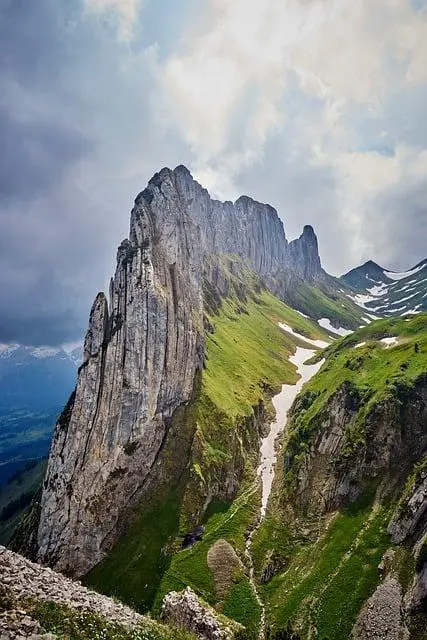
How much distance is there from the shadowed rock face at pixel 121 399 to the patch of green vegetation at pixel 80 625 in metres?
52.7

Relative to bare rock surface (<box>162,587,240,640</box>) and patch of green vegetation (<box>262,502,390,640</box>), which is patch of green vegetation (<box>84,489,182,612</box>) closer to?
bare rock surface (<box>162,587,240,640</box>)

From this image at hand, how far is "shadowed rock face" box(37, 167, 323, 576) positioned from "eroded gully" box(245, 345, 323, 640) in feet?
84.6

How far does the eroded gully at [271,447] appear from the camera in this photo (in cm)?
6919

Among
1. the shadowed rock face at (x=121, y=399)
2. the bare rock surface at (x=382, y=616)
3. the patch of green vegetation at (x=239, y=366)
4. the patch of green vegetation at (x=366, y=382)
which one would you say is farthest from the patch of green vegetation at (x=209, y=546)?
the patch of green vegetation at (x=239, y=366)

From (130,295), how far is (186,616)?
73048mm

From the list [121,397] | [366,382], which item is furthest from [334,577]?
[121,397]

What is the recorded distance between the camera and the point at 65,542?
271 feet

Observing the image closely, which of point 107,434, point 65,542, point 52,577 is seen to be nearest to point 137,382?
point 107,434

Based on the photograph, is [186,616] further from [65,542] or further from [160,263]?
[160,263]

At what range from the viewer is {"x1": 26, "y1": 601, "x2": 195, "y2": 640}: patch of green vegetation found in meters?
30.8

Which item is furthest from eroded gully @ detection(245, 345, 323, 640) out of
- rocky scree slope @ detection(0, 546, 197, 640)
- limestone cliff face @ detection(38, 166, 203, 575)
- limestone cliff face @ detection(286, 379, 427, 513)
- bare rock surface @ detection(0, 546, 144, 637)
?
bare rock surface @ detection(0, 546, 144, 637)

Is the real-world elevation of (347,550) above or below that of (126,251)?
below

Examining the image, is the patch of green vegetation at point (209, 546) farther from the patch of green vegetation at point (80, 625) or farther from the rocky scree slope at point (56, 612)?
the patch of green vegetation at point (80, 625)

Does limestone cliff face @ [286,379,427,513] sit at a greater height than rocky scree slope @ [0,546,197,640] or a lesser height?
greater
